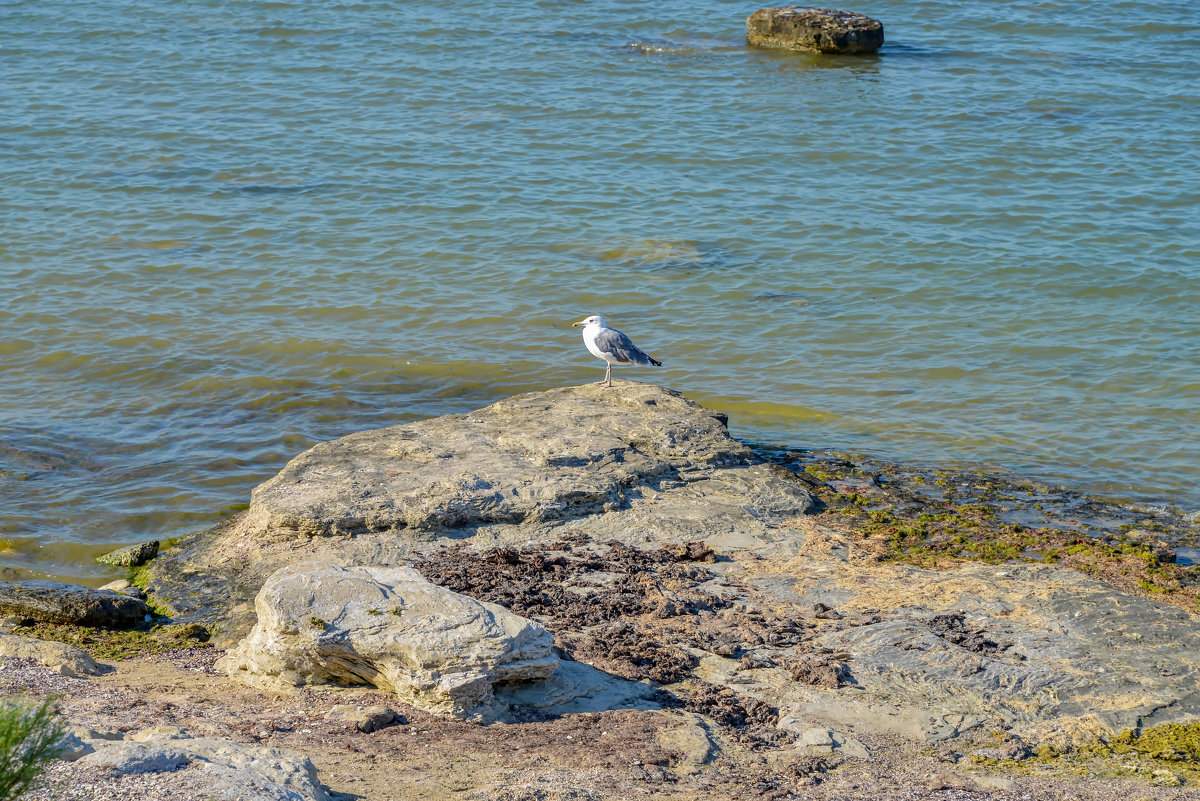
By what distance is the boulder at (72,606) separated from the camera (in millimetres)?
6992

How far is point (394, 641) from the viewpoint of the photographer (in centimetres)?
553

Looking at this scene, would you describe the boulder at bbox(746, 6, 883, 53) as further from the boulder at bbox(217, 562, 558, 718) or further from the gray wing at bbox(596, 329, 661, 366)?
the boulder at bbox(217, 562, 558, 718)

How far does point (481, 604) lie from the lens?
5.80 m

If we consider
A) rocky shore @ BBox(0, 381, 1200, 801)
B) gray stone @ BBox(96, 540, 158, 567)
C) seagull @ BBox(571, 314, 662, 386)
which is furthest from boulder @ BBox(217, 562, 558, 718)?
seagull @ BBox(571, 314, 662, 386)

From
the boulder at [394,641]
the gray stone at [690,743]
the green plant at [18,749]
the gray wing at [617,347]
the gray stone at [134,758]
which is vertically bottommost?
the gray stone at [690,743]

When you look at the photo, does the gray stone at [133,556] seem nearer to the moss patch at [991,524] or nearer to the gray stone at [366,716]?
the gray stone at [366,716]

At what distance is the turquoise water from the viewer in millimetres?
10453

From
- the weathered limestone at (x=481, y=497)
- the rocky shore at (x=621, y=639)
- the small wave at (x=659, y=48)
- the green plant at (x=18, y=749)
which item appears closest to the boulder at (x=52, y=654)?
the rocky shore at (x=621, y=639)

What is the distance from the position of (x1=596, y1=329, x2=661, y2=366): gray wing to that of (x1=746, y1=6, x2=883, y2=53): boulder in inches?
594

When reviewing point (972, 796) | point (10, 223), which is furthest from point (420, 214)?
point (972, 796)

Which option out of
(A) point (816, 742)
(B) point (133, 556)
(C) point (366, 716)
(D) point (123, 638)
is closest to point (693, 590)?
(A) point (816, 742)

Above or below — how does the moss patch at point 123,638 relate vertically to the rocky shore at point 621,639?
below

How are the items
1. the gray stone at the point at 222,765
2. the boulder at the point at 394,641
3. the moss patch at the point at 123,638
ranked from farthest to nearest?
1. the moss patch at the point at 123,638
2. the boulder at the point at 394,641
3. the gray stone at the point at 222,765

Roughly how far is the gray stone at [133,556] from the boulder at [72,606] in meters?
0.83
